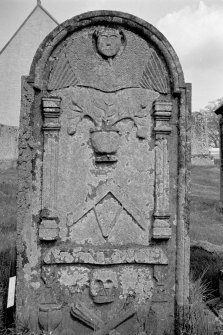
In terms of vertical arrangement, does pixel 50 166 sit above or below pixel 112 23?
below

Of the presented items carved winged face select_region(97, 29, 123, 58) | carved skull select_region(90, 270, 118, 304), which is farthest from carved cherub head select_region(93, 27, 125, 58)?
carved skull select_region(90, 270, 118, 304)

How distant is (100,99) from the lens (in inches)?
135

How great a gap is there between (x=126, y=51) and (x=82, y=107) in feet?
2.23

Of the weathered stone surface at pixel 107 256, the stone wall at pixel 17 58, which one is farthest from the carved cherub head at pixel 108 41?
the stone wall at pixel 17 58

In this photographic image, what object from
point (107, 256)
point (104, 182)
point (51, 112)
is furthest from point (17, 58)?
point (107, 256)

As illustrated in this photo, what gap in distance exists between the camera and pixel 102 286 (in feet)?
11.0

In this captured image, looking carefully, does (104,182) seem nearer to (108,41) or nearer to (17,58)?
(108,41)

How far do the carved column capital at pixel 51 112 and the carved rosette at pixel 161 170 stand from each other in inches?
35.5

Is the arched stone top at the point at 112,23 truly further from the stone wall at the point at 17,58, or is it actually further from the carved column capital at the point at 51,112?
the stone wall at the point at 17,58

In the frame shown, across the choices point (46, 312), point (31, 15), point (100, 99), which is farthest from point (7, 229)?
point (31, 15)

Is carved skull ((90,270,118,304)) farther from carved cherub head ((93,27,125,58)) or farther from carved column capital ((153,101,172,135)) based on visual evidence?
carved cherub head ((93,27,125,58))

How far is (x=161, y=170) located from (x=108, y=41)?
1291mm

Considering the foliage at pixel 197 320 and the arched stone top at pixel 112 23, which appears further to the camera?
the arched stone top at pixel 112 23

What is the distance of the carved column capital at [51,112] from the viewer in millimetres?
3328
